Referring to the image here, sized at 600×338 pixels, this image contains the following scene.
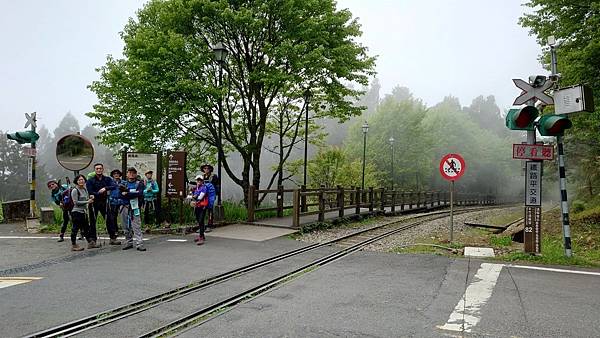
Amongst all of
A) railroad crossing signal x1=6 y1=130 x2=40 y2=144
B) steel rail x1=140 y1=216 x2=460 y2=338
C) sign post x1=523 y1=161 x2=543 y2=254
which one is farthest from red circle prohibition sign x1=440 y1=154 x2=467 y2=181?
railroad crossing signal x1=6 y1=130 x2=40 y2=144

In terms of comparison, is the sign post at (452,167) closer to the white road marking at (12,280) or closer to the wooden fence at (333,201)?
the wooden fence at (333,201)

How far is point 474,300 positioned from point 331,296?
175cm

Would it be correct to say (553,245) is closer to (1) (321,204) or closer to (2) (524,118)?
(2) (524,118)

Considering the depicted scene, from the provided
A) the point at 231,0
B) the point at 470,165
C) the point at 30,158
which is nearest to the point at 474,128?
the point at 470,165

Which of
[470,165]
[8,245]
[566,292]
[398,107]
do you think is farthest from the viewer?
[470,165]

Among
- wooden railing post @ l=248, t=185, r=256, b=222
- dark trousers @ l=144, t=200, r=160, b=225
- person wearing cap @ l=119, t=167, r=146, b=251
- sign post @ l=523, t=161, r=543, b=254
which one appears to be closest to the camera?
sign post @ l=523, t=161, r=543, b=254

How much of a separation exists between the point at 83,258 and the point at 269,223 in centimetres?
576

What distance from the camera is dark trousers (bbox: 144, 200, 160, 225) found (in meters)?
11.6

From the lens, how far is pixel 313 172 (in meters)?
30.1

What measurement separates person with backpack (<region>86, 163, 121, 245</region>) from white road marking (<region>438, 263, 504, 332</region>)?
7.10m

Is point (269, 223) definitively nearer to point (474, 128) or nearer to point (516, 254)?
point (516, 254)

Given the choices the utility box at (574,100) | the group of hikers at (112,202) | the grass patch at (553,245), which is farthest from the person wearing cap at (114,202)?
the utility box at (574,100)

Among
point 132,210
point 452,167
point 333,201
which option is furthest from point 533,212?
point 333,201

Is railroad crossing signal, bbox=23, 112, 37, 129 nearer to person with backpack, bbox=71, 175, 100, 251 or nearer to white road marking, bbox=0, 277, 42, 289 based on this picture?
person with backpack, bbox=71, 175, 100, 251
